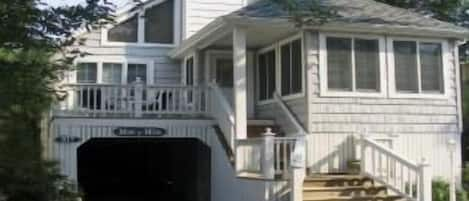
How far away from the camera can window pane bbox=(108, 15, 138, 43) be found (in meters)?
17.4

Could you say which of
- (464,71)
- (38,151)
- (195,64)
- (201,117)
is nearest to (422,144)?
(201,117)

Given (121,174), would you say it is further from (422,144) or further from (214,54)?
(422,144)

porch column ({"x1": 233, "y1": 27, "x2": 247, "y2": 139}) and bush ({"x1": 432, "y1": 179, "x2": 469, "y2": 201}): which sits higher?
porch column ({"x1": 233, "y1": 27, "x2": 247, "y2": 139})

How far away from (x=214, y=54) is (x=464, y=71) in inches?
379

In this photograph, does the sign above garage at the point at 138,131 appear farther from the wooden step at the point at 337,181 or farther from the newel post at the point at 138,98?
the wooden step at the point at 337,181

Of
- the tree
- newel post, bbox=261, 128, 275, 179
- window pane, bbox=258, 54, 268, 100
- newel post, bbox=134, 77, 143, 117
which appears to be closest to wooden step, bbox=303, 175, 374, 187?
newel post, bbox=261, 128, 275, 179

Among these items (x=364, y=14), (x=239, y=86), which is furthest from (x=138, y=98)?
(x=364, y=14)

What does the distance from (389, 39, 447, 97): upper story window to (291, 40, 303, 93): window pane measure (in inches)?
72.6

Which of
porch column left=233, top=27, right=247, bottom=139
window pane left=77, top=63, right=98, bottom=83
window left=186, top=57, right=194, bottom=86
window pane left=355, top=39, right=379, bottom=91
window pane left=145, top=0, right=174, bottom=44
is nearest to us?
porch column left=233, top=27, right=247, bottom=139

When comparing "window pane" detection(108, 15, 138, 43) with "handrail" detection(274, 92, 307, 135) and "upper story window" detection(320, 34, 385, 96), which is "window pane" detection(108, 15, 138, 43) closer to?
"handrail" detection(274, 92, 307, 135)

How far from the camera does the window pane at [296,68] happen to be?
43.3ft

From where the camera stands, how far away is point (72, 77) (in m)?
16.5

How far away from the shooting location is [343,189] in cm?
1170

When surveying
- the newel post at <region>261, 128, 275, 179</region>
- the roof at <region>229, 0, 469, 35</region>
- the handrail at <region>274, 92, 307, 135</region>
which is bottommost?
the newel post at <region>261, 128, 275, 179</region>
